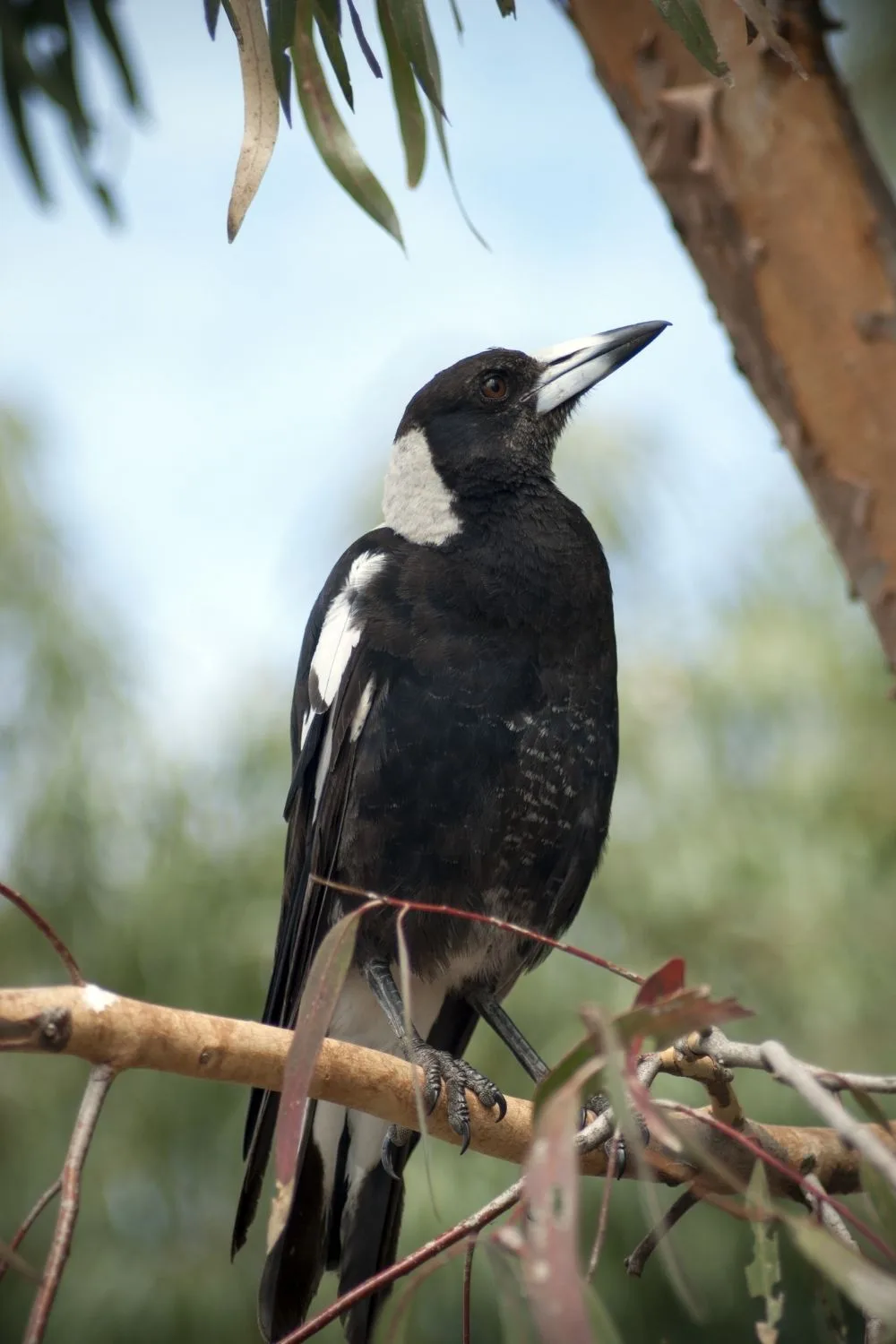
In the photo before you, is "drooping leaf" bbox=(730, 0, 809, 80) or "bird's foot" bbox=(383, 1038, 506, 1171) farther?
"bird's foot" bbox=(383, 1038, 506, 1171)

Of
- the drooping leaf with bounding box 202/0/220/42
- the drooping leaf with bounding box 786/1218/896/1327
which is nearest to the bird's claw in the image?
the drooping leaf with bounding box 786/1218/896/1327

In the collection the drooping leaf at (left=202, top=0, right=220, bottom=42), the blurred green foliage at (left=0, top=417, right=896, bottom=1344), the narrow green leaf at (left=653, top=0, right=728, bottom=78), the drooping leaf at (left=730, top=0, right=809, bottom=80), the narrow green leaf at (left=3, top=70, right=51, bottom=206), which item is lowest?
the blurred green foliage at (left=0, top=417, right=896, bottom=1344)

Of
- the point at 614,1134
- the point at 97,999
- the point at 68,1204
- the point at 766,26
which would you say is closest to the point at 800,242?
the point at 766,26

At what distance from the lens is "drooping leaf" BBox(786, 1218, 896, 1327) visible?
2.48 feet

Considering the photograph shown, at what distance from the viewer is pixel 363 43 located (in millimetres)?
1312

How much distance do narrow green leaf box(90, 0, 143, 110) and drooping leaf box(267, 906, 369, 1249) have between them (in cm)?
120

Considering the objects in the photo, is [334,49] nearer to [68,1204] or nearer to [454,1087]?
[454,1087]

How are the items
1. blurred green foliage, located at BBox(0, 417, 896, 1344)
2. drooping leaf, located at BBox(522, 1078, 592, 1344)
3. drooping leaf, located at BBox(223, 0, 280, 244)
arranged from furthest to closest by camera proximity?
blurred green foliage, located at BBox(0, 417, 896, 1344)
drooping leaf, located at BBox(223, 0, 280, 244)
drooping leaf, located at BBox(522, 1078, 592, 1344)

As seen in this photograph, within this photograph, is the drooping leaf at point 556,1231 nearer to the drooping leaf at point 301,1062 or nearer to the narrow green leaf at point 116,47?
the drooping leaf at point 301,1062

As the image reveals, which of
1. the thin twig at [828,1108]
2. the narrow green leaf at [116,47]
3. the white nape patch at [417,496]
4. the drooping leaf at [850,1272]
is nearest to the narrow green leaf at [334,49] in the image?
the narrow green leaf at [116,47]

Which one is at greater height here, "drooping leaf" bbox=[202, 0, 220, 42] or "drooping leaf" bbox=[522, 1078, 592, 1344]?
"drooping leaf" bbox=[202, 0, 220, 42]

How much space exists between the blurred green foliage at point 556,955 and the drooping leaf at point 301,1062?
209cm

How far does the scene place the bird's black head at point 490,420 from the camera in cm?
180

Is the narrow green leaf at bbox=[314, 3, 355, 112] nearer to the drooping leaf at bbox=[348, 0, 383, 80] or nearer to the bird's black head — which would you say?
the drooping leaf at bbox=[348, 0, 383, 80]
